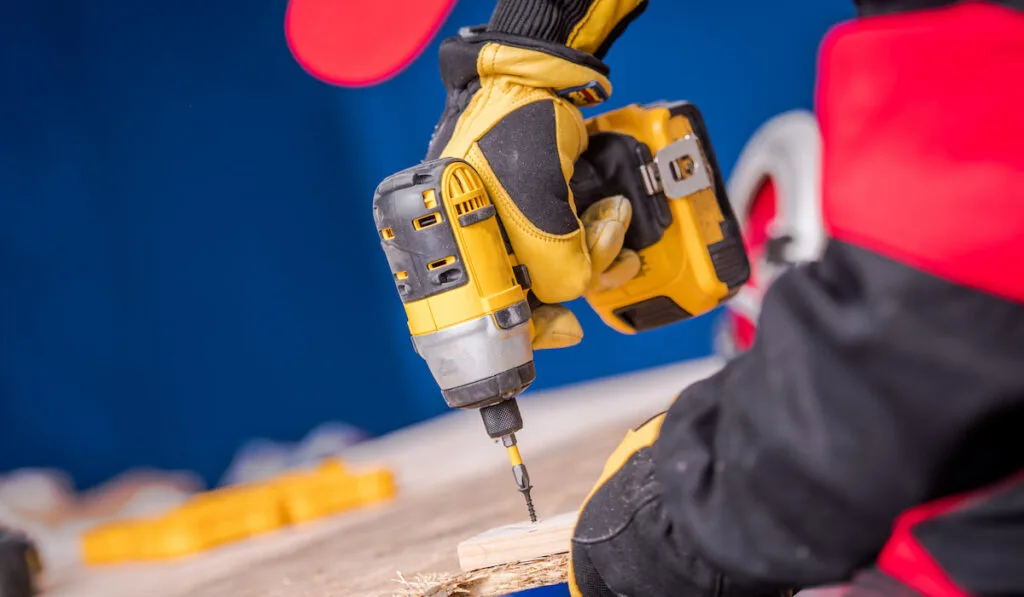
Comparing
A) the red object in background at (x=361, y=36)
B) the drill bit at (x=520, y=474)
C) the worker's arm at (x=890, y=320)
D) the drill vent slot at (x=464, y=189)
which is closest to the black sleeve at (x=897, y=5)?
the worker's arm at (x=890, y=320)

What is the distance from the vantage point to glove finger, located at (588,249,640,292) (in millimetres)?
1098

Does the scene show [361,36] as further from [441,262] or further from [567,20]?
[441,262]

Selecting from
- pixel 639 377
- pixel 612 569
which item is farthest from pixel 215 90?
pixel 612 569

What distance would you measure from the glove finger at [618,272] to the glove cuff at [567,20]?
243 millimetres

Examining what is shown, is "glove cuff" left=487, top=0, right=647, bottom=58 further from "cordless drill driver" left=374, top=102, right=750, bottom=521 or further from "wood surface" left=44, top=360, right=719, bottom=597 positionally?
"wood surface" left=44, top=360, right=719, bottom=597

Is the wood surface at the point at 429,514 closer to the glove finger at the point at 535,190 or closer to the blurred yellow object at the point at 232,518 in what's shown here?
the blurred yellow object at the point at 232,518

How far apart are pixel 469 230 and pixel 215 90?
5.95 ft

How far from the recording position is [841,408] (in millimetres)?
424

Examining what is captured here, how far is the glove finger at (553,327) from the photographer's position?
3.23 feet

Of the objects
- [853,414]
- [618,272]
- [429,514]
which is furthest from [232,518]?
[853,414]

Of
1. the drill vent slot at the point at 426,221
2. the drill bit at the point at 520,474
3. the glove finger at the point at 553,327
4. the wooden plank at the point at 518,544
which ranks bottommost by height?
the wooden plank at the point at 518,544

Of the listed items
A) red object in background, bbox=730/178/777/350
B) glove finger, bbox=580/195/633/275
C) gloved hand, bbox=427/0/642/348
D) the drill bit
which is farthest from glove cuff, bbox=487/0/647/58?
red object in background, bbox=730/178/777/350

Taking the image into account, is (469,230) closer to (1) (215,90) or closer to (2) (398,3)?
(2) (398,3)

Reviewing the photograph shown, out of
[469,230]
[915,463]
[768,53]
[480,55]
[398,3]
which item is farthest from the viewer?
[398,3]
